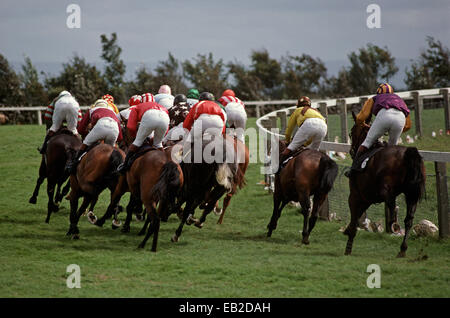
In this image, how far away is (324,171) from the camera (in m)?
9.85

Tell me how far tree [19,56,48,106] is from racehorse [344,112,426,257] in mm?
26351

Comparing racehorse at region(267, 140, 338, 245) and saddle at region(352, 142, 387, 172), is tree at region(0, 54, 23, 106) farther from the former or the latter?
saddle at region(352, 142, 387, 172)

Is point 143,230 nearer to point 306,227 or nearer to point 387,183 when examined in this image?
point 306,227

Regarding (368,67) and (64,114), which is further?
(368,67)

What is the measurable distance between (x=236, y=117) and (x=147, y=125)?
3253 millimetres

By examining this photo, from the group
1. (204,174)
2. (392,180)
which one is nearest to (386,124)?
(392,180)

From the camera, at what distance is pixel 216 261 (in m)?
8.66

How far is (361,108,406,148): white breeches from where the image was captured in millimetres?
9242

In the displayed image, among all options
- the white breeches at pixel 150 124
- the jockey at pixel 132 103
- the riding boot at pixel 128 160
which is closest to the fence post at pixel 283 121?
the jockey at pixel 132 103

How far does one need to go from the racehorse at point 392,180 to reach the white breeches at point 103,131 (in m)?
3.88

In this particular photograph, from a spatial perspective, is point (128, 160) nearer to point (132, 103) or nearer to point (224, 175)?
point (224, 175)

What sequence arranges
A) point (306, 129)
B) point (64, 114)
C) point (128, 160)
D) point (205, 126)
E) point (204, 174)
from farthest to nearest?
point (64, 114)
point (306, 129)
point (204, 174)
point (205, 126)
point (128, 160)

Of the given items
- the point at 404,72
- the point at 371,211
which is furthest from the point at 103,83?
the point at 371,211
